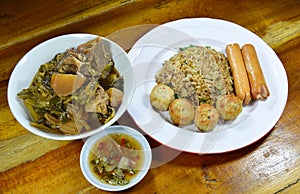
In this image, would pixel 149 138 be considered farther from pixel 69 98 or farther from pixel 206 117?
pixel 69 98

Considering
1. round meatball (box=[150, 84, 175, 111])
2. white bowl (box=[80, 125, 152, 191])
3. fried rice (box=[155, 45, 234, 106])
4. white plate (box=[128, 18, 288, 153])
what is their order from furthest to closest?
fried rice (box=[155, 45, 234, 106]) → round meatball (box=[150, 84, 175, 111]) → white plate (box=[128, 18, 288, 153]) → white bowl (box=[80, 125, 152, 191])

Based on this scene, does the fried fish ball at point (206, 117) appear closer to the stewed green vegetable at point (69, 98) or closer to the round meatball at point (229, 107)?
the round meatball at point (229, 107)

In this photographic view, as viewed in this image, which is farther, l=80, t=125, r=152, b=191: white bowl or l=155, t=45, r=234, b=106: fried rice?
l=155, t=45, r=234, b=106: fried rice

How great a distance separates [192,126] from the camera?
1.88 meters

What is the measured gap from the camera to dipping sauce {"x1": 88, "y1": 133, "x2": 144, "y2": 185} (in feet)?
5.44

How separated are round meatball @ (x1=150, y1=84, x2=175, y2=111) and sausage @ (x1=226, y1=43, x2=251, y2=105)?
0.34m

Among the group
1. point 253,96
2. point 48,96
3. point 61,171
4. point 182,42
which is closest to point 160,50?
point 182,42

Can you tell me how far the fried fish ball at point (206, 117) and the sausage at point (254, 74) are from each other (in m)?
0.26

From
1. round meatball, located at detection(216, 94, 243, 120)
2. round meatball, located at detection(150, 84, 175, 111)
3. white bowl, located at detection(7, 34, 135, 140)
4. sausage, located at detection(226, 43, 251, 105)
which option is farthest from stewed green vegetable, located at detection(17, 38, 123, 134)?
sausage, located at detection(226, 43, 251, 105)

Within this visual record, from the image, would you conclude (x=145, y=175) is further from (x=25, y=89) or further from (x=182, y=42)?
(x=182, y=42)

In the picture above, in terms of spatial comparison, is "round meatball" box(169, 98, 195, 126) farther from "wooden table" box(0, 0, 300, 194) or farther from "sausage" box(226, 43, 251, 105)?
"sausage" box(226, 43, 251, 105)

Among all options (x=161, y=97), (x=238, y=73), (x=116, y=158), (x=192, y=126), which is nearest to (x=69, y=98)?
(x=116, y=158)

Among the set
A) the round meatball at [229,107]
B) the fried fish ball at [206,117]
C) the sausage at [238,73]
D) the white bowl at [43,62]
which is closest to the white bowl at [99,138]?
the white bowl at [43,62]

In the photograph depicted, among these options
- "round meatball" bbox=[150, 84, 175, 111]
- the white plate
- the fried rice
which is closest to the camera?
the white plate
